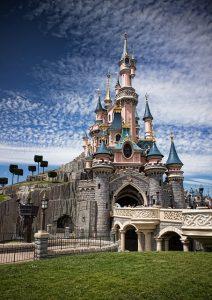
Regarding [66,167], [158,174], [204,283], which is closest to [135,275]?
[204,283]

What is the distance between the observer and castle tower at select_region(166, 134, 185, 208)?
40.8m

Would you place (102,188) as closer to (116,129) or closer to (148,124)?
(116,129)

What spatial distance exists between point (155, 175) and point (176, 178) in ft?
15.5

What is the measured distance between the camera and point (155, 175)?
39.2 m

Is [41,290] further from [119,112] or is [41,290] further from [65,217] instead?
[119,112]

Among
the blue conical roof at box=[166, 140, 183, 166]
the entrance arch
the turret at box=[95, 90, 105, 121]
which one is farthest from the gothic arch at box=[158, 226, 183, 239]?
the turret at box=[95, 90, 105, 121]

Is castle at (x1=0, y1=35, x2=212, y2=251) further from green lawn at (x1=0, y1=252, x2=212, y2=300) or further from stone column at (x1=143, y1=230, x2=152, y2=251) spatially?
green lawn at (x1=0, y1=252, x2=212, y2=300)

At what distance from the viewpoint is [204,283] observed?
26.8 feet

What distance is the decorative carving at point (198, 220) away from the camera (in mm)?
12641

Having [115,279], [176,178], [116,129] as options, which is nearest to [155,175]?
[176,178]

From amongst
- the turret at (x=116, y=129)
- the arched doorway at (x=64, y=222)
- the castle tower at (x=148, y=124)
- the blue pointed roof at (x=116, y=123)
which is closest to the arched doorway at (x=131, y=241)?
the arched doorway at (x=64, y=222)

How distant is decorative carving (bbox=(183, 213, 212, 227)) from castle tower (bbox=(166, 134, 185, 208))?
2752 centimetres

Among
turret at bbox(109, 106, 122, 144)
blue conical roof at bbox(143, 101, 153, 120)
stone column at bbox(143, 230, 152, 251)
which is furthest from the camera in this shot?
blue conical roof at bbox(143, 101, 153, 120)

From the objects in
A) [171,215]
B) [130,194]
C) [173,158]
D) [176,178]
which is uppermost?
[173,158]
